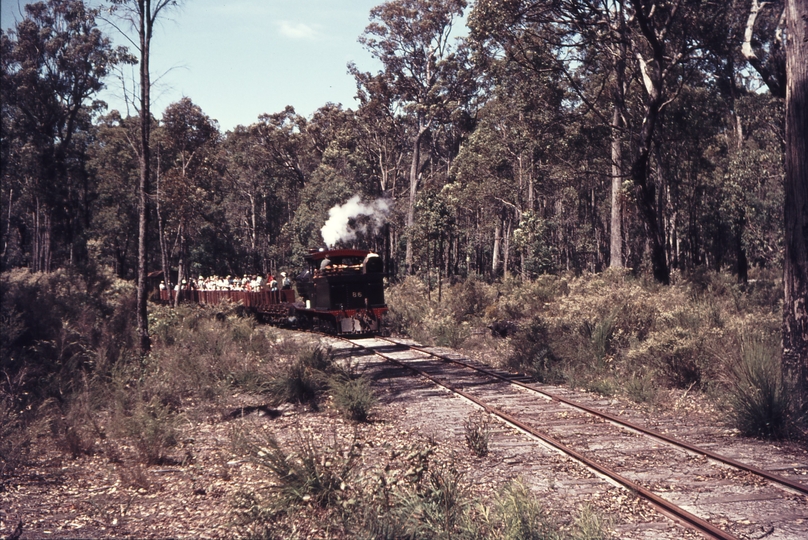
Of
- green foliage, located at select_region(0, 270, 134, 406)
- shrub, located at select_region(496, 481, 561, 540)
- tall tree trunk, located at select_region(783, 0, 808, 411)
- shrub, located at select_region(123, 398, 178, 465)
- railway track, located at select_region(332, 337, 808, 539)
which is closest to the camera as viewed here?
shrub, located at select_region(496, 481, 561, 540)

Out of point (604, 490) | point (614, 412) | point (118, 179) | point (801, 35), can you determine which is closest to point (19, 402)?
point (604, 490)

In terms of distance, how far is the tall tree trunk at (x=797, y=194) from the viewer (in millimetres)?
9359

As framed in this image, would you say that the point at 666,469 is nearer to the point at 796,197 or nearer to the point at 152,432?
the point at 796,197

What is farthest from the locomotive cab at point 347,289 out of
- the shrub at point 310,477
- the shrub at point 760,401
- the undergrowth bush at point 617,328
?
the shrub at point 310,477

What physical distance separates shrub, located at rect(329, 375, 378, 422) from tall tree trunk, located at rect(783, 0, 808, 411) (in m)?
5.93

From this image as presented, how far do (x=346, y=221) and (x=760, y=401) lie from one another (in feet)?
78.4

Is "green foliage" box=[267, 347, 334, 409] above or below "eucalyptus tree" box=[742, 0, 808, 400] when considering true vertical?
below

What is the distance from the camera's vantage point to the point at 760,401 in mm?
8312

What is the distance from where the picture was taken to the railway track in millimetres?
5473

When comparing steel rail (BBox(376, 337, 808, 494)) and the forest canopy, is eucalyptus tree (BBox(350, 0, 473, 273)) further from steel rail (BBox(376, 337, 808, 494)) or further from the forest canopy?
steel rail (BBox(376, 337, 808, 494))

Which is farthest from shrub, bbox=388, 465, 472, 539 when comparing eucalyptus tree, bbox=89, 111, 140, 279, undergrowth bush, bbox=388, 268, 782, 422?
eucalyptus tree, bbox=89, 111, 140, 279

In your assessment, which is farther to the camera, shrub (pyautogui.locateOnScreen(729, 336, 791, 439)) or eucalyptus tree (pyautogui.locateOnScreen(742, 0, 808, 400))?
eucalyptus tree (pyautogui.locateOnScreen(742, 0, 808, 400))

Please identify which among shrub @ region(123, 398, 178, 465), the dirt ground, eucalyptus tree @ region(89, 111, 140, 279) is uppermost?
eucalyptus tree @ region(89, 111, 140, 279)

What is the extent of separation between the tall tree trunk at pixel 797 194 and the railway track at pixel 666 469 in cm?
265
